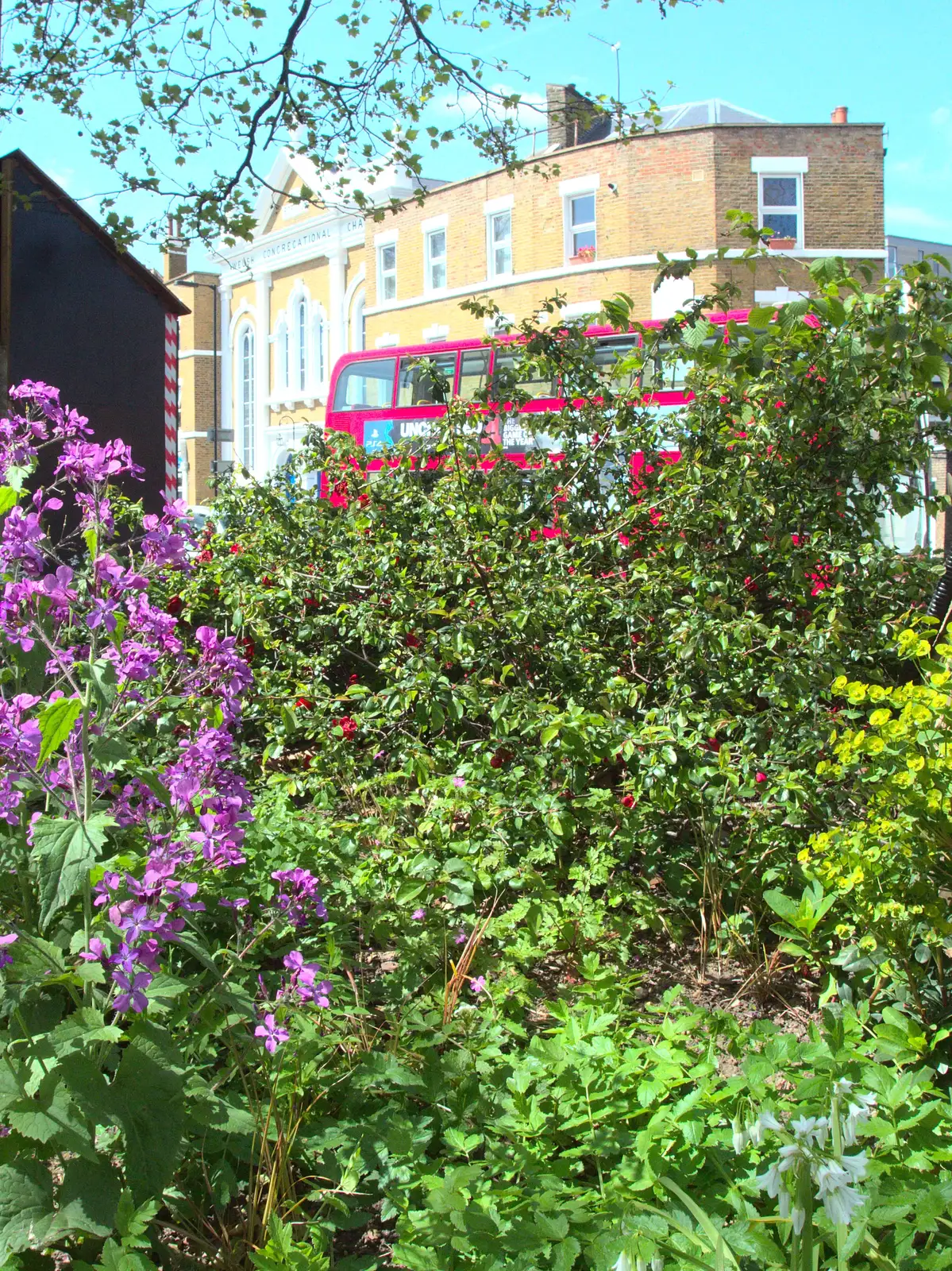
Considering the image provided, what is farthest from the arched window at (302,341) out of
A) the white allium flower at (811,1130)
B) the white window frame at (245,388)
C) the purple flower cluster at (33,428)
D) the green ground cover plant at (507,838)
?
the white allium flower at (811,1130)

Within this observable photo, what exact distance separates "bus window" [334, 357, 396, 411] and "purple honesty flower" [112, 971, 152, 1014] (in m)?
16.1

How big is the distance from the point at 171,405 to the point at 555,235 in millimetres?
20124

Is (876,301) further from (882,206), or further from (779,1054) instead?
(882,206)

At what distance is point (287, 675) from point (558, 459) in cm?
137

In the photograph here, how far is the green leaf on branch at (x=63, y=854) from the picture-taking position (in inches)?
68.3

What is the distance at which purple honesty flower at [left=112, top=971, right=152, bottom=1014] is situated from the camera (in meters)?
1.79

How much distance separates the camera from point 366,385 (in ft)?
58.8

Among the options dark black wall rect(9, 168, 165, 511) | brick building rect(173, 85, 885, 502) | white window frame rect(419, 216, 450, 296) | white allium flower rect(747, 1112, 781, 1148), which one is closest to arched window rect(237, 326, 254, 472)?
brick building rect(173, 85, 885, 502)

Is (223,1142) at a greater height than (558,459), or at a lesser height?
lesser

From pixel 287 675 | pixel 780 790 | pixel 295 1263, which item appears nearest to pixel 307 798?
pixel 287 675

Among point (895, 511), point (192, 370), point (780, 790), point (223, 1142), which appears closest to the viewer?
point (223, 1142)

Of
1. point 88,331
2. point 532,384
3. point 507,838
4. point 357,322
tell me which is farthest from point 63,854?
point 357,322

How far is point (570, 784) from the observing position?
339cm

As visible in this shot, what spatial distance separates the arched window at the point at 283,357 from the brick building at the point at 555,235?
0.18 ft
